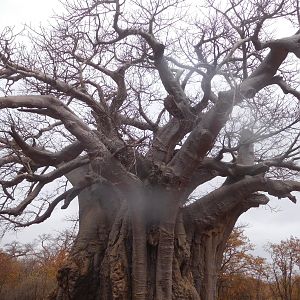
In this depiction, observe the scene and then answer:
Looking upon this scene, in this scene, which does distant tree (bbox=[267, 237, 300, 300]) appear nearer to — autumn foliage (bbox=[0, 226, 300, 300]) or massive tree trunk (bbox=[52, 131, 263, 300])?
autumn foliage (bbox=[0, 226, 300, 300])

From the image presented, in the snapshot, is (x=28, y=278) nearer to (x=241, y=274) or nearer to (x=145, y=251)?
(x=241, y=274)

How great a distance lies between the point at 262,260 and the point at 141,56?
21174mm

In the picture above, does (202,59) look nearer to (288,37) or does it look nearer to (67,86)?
(288,37)

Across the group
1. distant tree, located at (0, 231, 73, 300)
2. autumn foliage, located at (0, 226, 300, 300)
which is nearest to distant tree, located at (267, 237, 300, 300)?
autumn foliage, located at (0, 226, 300, 300)

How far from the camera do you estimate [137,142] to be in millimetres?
6410

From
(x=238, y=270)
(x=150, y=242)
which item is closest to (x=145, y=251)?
(x=150, y=242)

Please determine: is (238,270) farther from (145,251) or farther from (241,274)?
(145,251)

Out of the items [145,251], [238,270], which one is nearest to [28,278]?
[238,270]

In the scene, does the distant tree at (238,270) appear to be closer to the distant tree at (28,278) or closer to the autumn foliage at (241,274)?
the autumn foliage at (241,274)

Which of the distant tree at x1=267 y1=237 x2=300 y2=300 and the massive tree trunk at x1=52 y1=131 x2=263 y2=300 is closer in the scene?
the massive tree trunk at x1=52 y1=131 x2=263 y2=300

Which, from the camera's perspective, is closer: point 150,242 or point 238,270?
point 150,242

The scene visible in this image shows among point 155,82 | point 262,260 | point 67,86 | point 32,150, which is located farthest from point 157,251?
point 262,260

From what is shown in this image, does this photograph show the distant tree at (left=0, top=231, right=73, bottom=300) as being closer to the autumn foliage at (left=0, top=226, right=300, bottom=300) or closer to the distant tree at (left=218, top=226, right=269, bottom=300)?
the autumn foliage at (left=0, top=226, right=300, bottom=300)

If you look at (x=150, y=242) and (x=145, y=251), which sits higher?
(x=150, y=242)
